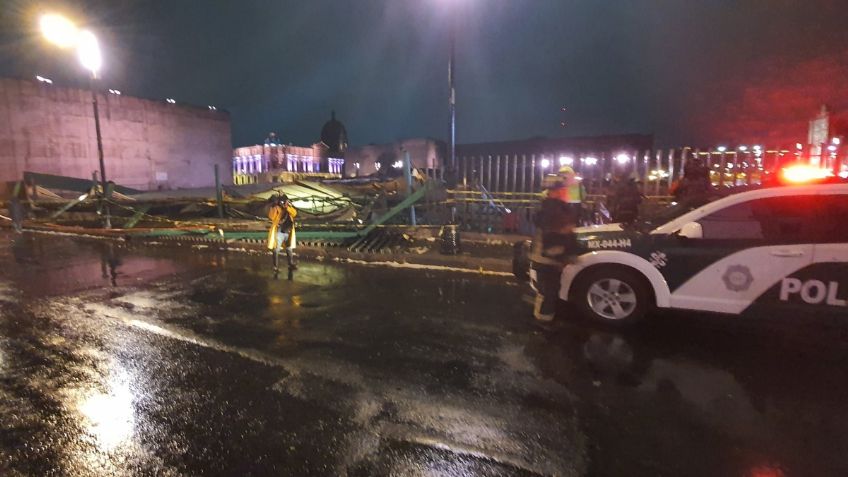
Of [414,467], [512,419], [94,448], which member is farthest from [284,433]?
[512,419]

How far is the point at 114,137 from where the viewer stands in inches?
1375

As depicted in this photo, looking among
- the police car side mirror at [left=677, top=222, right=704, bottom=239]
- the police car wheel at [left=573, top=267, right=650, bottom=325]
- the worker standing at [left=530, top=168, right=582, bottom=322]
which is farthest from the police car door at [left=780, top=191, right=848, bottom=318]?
the worker standing at [left=530, top=168, right=582, bottom=322]

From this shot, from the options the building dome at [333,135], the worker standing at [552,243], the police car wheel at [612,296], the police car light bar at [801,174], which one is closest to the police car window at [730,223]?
the police car light bar at [801,174]

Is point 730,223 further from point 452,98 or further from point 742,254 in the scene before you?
point 452,98

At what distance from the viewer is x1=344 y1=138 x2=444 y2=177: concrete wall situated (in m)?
41.4

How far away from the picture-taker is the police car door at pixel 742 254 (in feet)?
15.3

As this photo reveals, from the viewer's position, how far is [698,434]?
11.0 ft

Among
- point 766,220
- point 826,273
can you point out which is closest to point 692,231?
point 766,220

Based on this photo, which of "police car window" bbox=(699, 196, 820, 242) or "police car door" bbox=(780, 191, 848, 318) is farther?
"police car window" bbox=(699, 196, 820, 242)

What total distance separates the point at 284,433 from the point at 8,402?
236 cm

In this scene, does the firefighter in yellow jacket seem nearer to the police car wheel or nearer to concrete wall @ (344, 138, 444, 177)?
the police car wheel

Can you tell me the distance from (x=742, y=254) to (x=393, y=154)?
132 ft

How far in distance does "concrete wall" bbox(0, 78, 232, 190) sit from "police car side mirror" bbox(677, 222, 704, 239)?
123 feet

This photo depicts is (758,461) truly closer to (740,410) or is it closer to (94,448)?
(740,410)
